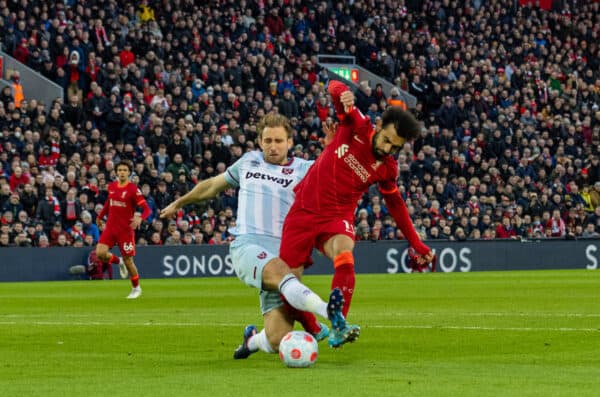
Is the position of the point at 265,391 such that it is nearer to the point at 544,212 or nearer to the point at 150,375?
the point at 150,375

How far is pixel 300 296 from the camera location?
938cm

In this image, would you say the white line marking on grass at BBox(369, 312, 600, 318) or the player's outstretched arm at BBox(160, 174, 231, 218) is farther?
the white line marking on grass at BBox(369, 312, 600, 318)

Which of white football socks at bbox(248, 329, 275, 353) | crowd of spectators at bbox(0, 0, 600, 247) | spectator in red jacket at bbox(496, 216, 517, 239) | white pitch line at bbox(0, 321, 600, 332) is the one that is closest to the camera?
white football socks at bbox(248, 329, 275, 353)

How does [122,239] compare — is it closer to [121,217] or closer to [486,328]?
[121,217]

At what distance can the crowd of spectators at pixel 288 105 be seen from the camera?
29.6m

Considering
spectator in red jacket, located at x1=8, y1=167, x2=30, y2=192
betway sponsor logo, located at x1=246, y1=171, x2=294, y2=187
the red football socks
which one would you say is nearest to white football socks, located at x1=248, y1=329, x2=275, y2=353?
the red football socks

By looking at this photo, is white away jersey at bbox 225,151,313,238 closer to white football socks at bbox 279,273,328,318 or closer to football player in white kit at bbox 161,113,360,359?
football player in white kit at bbox 161,113,360,359

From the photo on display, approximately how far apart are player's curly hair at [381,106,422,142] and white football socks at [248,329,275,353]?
76.1 inches

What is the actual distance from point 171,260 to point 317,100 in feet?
29.4

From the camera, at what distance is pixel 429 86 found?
139 ft

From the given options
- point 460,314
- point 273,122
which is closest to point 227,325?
point 460,314

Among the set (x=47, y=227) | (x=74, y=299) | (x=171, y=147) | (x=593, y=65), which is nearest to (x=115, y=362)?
(x=74, y=299)

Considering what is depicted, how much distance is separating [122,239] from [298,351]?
13.6 meters

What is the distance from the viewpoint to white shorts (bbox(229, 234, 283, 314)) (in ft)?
32.8
